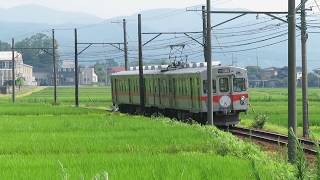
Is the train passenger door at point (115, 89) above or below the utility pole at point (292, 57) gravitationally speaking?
below

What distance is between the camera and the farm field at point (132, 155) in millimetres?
10789

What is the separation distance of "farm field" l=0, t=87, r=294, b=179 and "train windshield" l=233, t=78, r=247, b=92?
526 centimetres

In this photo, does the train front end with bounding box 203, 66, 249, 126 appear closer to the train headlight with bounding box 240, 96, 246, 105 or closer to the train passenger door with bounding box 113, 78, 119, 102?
the train headlight with bounding box 240, 96, 246, 105

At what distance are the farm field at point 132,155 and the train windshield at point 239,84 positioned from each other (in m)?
5.26

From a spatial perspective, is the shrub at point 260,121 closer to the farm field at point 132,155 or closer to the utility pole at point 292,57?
the farm field at point 132,155

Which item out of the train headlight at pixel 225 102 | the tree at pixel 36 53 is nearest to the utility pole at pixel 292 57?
the train headlight at pixel 225 102

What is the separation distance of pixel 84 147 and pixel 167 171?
621 cm

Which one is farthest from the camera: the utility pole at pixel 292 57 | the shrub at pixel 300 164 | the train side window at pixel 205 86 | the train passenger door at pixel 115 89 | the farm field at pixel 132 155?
the train passenger door at pixel 115 89

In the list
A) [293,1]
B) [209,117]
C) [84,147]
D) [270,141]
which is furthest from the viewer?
[209,117]

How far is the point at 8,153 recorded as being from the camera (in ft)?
53.1

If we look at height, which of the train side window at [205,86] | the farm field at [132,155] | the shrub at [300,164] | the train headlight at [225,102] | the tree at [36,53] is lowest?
the farm field at [132,155]

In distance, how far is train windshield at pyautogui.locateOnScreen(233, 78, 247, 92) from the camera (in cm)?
2984

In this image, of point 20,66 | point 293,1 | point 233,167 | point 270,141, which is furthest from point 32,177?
point 20,66

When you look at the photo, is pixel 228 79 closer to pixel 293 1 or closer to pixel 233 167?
pixel 293 1
